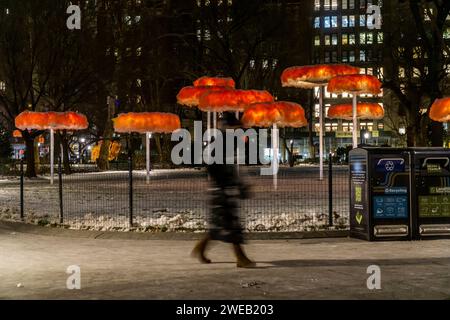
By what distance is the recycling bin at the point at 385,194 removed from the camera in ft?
40.4

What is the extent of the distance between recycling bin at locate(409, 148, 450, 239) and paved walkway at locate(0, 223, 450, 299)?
30 centimetres

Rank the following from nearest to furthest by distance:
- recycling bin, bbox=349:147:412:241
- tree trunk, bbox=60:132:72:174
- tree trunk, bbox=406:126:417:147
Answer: recycling bin, bbox=349:147:412:241
tree trunk, bbox=406:126:417:147
tree trunk, bbox=60:132:72:174

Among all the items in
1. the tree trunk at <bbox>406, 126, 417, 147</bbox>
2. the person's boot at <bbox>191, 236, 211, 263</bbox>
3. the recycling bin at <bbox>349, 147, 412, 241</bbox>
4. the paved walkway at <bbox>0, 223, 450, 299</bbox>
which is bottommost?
the paved walkway at <bbox>0, 223, 450, 299</bbox>

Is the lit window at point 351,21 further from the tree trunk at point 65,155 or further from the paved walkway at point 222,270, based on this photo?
the paved walkway at point 222,270

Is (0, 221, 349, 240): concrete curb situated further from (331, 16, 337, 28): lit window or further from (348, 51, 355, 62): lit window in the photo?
(331, 16, 337, 28): lit window

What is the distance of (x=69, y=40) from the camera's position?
42.6m

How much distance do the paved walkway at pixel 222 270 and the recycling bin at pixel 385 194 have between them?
0.34m

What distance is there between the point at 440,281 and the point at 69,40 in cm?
3717

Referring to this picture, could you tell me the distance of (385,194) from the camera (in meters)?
12.4

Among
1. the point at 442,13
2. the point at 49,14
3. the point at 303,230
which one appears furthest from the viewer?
the point at 49,14

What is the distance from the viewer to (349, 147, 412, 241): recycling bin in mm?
12320

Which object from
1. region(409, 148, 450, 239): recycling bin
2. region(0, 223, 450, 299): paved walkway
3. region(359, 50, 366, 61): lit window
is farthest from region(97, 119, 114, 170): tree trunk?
region(359, 50, 366, 61): lit window
